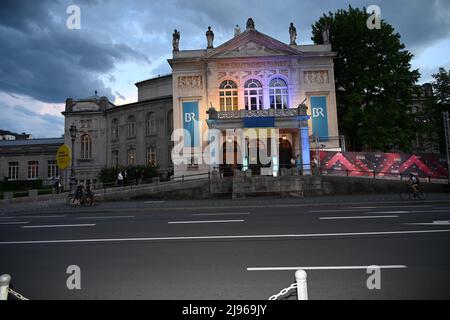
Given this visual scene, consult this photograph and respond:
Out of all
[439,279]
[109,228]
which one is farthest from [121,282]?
[109,228]

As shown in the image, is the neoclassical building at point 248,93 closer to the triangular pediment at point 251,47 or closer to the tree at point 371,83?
the triangular pediment at point 251,47

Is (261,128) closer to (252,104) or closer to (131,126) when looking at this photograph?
(252,104)

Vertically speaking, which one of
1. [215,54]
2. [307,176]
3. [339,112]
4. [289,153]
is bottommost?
[307,176]

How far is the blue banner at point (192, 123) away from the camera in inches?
1250

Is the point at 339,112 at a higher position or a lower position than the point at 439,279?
higher

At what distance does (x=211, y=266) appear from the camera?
18.2 feet

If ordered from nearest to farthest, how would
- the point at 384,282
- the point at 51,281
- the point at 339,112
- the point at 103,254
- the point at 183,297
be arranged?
1. the point at 183,297
2. the point at 384,282
3. the point at 51,281
4. the point at 103,254
5. the point at 339,112

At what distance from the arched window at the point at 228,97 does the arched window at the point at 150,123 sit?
46.8ft

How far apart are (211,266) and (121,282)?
1.64 m

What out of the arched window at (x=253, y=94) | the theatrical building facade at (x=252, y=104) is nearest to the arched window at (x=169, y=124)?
the theatrical building facade at (x=252, y=104)

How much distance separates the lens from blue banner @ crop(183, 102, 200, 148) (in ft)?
104

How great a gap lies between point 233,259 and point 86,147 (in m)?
46.0

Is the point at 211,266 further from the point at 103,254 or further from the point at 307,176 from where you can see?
the point at 307,176

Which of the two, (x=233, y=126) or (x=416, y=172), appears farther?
(x=233, y=126)
